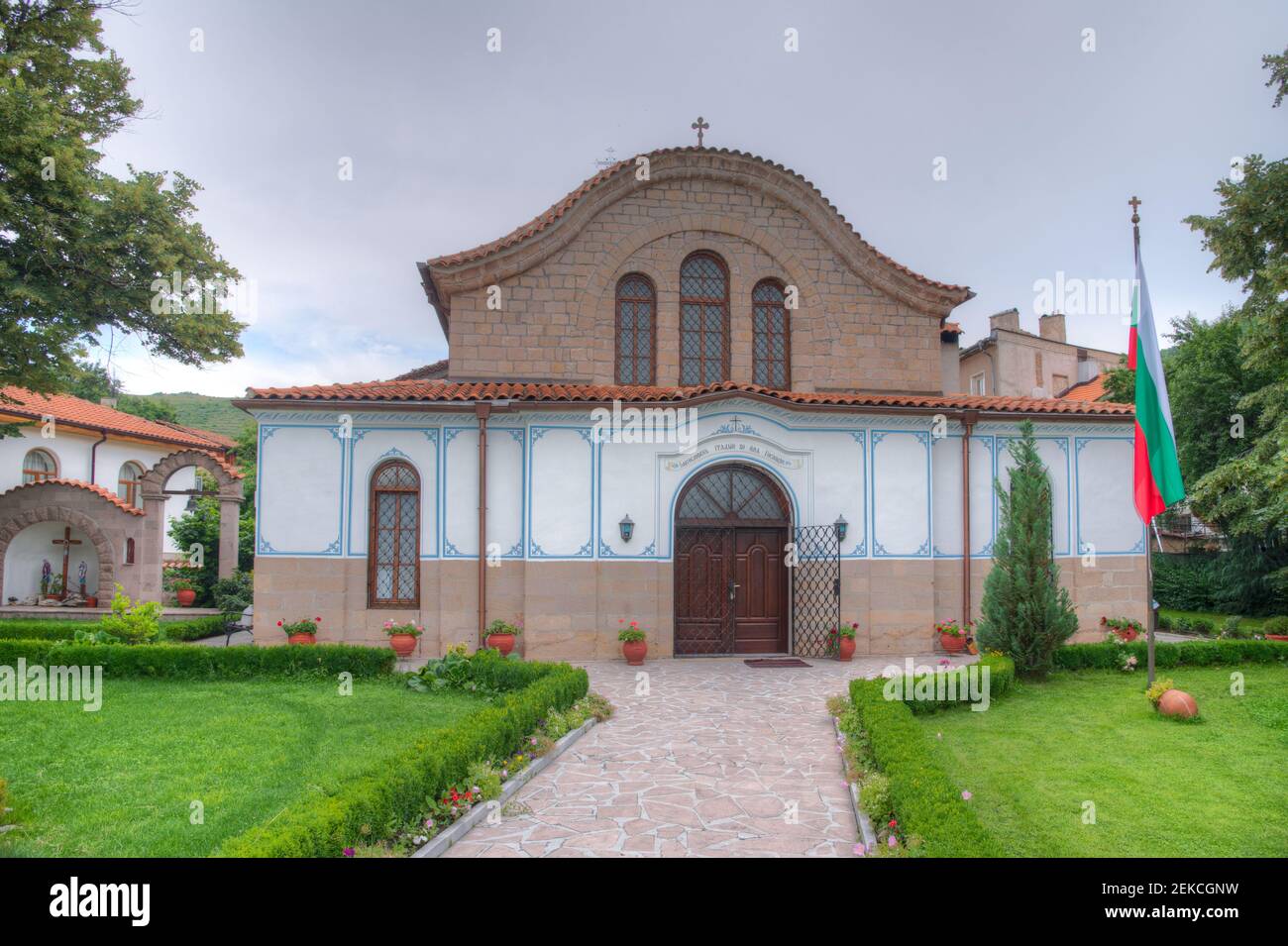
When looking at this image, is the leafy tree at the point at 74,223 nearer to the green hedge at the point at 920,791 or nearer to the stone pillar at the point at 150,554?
the stone pillar at the point at 150,554

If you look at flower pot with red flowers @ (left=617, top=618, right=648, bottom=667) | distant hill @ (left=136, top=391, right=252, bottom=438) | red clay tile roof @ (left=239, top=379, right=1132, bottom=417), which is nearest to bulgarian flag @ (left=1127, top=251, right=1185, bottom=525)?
red clay tile roof @ (left=239, top=379, right=1132, bottom=417)

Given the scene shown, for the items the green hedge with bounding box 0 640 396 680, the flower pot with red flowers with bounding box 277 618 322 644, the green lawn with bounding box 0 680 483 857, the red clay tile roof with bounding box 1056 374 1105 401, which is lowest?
the green lawn with bounding box 0 680 483 857

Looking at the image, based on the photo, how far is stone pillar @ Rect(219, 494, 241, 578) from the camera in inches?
870

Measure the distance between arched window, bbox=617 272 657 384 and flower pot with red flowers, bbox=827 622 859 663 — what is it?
240 inches

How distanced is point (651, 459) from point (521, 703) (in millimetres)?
6618

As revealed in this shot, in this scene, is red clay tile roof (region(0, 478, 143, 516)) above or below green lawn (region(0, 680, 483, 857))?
above

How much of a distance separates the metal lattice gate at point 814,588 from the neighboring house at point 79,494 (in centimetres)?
1591

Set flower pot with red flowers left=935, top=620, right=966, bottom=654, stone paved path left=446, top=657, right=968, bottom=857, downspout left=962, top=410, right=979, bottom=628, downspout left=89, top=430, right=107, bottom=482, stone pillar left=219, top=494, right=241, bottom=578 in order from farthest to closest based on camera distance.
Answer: downspout left=89, top=430, right=107, bottom=482
stone pillar left=219, top=494, right=241, bottom=578
downspout left=962, top=410, right=979, bottom=628
flower pot with red flowers left=935, top=620, right=966, bottom=654
stone paved path left=446, top=657, right=968, bottom=857

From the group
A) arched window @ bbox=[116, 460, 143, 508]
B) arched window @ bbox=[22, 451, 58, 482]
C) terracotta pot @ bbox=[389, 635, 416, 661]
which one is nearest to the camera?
terracotta pot @ bbox=[389, 635, 416, 661]

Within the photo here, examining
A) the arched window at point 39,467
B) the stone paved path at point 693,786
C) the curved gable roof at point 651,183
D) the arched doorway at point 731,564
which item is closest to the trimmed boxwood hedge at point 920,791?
the stone paved path at point 693,786

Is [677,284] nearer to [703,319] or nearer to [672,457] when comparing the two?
[703,319]

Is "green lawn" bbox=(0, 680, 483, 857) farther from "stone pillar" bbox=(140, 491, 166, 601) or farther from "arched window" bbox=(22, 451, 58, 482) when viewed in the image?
"arched window" bbox=(22, 451, 58, 482)
